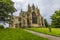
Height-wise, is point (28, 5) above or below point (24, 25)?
above

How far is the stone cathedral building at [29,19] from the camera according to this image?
100 m

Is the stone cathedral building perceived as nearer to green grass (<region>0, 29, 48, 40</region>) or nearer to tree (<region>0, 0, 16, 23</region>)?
tree (<region>0, 0, 16, 23</region>)

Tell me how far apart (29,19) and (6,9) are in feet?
185

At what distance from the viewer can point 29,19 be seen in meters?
102

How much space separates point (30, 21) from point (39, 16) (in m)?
8.47

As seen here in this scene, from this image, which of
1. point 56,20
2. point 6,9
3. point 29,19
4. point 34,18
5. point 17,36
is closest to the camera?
point 17,36

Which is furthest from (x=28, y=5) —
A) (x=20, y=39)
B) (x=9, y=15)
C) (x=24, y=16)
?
(x=20, y=39)

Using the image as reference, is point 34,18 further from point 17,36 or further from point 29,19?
point 17,36

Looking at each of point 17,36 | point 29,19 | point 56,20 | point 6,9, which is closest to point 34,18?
point 29,19

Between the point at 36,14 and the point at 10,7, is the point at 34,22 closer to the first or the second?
the point at 36,14

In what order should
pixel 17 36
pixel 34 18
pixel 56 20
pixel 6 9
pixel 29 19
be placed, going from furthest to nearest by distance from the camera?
1. pixel 34 18
2. pixel 29 19
3. pixel 56 20
4. pixel 6 9
5. pixel 17 36

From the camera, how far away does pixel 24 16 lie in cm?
10306

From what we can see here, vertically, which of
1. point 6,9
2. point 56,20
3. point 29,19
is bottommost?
point 56,20

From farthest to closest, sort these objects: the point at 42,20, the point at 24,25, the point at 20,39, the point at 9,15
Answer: the point at 42,20
the point at 24,25
the point at 9,15
the point at 20,39
